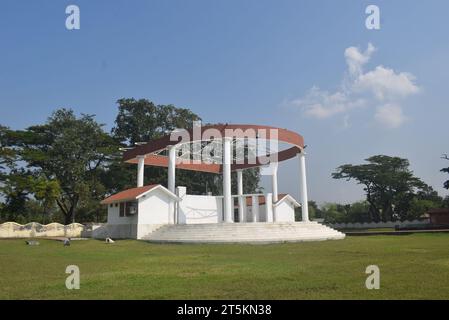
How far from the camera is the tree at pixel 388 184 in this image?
190ft

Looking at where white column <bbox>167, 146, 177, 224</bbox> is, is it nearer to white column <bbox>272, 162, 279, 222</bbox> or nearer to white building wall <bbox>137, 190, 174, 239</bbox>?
white building wall <bbox>137, 190, 174, 239</bbox>

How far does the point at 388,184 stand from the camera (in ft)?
191

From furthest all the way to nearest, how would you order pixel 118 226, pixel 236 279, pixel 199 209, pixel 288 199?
pixel 288 199 < pixel 199 209 < pixel 118 226 < pixel 236 279

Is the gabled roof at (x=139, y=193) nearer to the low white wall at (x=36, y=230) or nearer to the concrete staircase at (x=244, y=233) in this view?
the concrete staircase at (x=244, y=233)

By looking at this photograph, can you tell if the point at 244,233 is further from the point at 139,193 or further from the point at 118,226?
the point at 118,226

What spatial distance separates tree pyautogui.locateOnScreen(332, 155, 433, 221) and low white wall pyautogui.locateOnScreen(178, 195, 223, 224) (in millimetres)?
32848

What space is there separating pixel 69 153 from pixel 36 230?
992 centimetres

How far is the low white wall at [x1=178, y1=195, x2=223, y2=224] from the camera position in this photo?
1262 inches

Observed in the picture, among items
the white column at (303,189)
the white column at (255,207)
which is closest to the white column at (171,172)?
the white column at (303,189)

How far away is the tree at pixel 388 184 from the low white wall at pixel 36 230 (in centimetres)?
4094

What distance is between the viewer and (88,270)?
1110cm

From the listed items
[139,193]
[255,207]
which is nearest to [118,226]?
[139,193]

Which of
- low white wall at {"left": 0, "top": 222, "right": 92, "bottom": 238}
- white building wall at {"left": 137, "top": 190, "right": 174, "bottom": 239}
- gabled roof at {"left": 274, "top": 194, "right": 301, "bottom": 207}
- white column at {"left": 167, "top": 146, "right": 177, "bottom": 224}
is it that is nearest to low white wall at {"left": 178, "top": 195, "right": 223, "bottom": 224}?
white column at {"left": 167, "top": 146, "right": 177, "bottom": 224}
